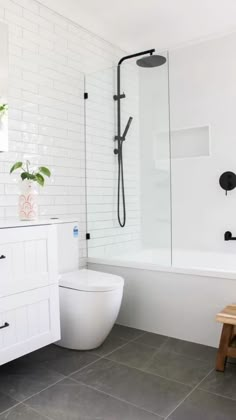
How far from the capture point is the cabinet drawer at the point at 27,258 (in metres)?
1.82

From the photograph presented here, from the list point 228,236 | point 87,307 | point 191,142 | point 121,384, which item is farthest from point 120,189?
point 121,384

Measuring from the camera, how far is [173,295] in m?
2.51

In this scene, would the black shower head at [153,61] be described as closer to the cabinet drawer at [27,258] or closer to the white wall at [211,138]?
the white wall at [211,138]

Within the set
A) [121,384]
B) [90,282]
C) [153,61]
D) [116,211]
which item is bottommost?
[121,384]

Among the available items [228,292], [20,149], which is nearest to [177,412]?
[228,292]

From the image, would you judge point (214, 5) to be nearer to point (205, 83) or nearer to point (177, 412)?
point (205, 83)

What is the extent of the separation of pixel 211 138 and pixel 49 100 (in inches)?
60.9

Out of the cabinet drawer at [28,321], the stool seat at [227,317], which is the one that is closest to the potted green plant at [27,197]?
the cabinet drawer at [28,321]

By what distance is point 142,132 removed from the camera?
315 cm

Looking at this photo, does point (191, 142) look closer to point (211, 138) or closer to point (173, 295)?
point (211, 138)

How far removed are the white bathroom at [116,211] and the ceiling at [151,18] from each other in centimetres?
2

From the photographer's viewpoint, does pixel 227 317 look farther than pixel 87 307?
No

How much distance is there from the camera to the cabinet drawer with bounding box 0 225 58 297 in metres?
1.82

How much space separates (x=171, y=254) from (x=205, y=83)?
1716 mm
